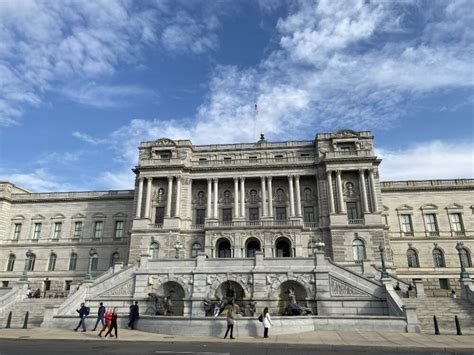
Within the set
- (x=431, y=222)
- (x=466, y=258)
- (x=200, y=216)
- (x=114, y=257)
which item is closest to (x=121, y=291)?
(x=200, y=216)

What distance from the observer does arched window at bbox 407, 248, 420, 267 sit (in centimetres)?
4559

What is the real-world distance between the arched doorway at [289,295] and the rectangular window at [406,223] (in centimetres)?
2495

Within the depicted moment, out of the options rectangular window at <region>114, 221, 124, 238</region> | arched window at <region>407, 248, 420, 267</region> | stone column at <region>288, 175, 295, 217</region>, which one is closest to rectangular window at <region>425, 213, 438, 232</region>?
arched window at <region>407, 248, 420, 267</region>

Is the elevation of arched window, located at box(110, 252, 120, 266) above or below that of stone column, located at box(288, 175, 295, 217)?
below

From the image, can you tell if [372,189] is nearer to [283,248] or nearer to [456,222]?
[456,222]

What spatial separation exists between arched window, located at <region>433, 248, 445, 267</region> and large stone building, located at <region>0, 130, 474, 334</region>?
0.12 metres

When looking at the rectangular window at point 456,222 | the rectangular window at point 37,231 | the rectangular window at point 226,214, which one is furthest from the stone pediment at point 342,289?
the rectangular window at point 37,231

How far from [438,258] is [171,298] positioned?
1359 inches

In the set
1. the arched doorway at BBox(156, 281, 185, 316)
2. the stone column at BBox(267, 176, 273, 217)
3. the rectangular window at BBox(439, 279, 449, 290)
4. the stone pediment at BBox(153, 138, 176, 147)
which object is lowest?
the arched doorway at BBox(156, 281, 185, 316)

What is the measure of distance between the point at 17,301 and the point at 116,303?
947cm

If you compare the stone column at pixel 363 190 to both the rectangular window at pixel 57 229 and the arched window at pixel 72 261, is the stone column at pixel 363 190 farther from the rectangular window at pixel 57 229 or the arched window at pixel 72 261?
the rectangular window at pixel 57 229

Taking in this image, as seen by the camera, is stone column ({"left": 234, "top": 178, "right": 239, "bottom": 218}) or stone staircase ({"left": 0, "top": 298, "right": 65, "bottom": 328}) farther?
stone column ({"left": 234, "top": 178, "right": 239, "bottom": 218})

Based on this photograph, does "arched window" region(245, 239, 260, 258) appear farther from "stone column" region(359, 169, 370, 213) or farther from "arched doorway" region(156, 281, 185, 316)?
"arched doorway" region(156, 281, 185, 316)

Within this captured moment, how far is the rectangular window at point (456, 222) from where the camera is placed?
46469mm
